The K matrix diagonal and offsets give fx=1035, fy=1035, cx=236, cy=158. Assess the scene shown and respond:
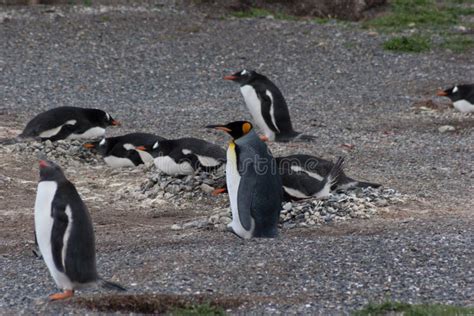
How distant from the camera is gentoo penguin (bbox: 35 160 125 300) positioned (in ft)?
18.1

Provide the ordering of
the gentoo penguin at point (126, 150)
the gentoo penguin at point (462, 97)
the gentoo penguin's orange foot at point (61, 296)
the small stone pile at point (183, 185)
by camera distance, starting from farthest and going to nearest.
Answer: the gentoo penguin at point (462, 97) → the gentoo penguin at point (126, 150) → the small stone pile at point (183, 185) → the gentoo penguin's orange foot at point (61, 296)

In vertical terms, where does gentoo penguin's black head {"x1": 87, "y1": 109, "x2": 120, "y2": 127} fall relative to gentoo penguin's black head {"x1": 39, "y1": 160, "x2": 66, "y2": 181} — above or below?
below

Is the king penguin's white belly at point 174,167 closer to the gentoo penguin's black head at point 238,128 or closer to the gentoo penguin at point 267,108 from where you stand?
the gentoo penguin's black head at point 238,128

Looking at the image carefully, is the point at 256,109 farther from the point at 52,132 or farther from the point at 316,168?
the point at 316,168

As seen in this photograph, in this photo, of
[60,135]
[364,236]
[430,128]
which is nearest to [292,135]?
[430,128]

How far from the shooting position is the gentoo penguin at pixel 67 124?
10.0 m

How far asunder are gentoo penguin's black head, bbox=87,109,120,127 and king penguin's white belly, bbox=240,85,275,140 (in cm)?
152

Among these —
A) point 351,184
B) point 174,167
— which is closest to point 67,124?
point 174,167

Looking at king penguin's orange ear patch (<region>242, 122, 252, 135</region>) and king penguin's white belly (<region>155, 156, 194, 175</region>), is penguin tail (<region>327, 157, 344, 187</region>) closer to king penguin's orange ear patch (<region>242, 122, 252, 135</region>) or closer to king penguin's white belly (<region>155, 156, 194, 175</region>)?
king penguin's orange ear patch (<region>242, 122, 252, 135</region>)

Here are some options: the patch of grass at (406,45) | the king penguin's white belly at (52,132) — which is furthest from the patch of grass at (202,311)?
the patch of grass at (406,45)

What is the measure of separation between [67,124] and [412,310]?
19.2 feet

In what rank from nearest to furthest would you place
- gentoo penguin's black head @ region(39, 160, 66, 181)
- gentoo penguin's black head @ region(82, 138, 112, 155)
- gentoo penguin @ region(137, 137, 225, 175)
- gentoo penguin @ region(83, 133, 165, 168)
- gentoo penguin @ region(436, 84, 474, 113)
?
gentoo penguin's black head @ region(39, 160, 66, 181)
gentoo penguin @ region(137, 137, 225, 175)
gentoo penguin @ region(83, 133, 165, 168)
gentoo penguin's black head @ region(82, 138, 112, 155)
gentoo penguin @ region(436, 84, 474, 113)

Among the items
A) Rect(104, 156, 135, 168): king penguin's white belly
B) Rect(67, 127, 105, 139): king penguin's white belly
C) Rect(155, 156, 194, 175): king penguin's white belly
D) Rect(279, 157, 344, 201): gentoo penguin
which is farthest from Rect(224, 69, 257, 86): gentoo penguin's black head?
Rect(279, 157, 344, 201): gentoo penguin

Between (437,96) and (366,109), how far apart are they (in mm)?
1159
